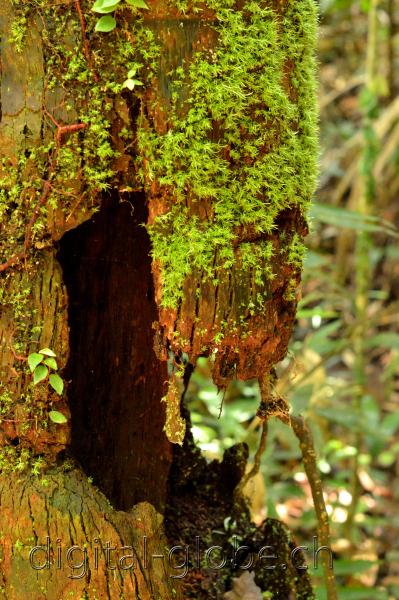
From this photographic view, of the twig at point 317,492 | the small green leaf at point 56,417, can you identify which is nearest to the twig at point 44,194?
the small green leaf at point 56,417

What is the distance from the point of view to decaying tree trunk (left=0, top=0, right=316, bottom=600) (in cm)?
143

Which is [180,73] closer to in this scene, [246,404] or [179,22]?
[179,22]

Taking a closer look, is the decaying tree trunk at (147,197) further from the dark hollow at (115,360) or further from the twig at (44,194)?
the dark hollow at (115,360)

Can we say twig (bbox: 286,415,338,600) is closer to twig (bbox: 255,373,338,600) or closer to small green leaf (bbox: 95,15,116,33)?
twig (bbox: 255,373,338,600)

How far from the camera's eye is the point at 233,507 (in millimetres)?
2119

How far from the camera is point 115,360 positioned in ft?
6.23

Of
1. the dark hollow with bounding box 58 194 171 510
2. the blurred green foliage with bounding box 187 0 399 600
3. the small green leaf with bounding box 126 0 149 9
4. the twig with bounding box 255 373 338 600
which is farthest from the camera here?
the blurred green foliage with bounding box 187 0 399 600

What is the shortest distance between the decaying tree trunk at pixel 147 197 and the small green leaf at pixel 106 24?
1.4 inches

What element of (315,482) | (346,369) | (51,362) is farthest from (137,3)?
(346,369)

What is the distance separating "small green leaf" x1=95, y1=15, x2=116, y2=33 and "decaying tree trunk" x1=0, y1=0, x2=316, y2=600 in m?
0.03

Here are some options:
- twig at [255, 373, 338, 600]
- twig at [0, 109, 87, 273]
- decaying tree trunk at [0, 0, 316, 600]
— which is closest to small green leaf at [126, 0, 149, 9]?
decaying tree trunk at [0, 0, 316, 600]

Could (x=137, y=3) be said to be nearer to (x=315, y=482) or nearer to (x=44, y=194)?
(x=44, y=194)

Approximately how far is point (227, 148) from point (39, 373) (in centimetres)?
62

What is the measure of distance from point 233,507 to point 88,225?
97 centimetres
